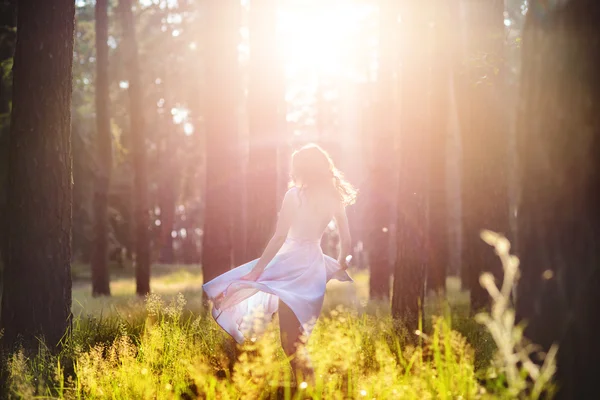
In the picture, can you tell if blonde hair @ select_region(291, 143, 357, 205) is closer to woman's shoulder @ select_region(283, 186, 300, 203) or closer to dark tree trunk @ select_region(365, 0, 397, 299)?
woman's shoulder @ select_region(283, 186, 300, 203)

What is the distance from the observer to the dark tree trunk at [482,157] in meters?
11.7

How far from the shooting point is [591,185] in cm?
355

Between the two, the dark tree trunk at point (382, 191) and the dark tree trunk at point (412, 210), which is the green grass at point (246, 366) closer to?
the dark tree trunk at point (412, 210)

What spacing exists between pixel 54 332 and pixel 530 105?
16.9 ft

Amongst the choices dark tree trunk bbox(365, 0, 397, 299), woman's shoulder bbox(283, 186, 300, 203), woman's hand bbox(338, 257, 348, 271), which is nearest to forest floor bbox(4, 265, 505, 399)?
woman's hand bbox(338, 257, 348, 271)

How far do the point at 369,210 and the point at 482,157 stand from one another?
18.0 feet

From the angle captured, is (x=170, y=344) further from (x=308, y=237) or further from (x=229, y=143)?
(x=229, y=143)

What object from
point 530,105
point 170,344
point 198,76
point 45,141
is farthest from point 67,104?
point 198,76

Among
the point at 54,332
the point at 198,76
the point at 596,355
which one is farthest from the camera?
the point at 198,76

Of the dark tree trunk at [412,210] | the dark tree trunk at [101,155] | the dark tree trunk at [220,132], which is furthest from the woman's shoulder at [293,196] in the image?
the dark tree trunk at [101,155]

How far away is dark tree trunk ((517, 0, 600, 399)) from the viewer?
3.49 m

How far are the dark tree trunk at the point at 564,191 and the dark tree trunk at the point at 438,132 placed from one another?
5.80 meters

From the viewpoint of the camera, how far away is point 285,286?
6.06m

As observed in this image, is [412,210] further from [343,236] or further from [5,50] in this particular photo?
[5,50]
